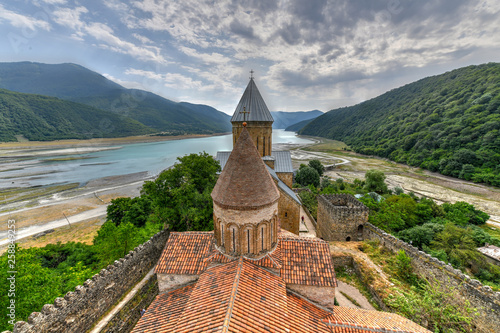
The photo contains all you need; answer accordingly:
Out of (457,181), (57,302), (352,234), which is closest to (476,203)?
(457,181)

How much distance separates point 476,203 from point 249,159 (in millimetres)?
34062

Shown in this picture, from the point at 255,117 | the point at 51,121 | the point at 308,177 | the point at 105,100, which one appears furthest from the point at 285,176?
the point at 105,100

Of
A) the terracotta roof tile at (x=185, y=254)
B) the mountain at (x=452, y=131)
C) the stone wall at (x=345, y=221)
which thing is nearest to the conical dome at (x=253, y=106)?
the stone wall at (x=345, y=221)

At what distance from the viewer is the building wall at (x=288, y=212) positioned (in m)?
15.2

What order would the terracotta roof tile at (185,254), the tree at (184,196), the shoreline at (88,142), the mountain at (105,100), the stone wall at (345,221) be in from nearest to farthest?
the terracotta roof tile at (185,254) < the tree at (184,196) < the stone wall at (345,221) < the shoreline at (88,142) < the mountain at (105,100)

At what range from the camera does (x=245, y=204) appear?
6633mm

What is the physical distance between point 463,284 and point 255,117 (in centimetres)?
1576

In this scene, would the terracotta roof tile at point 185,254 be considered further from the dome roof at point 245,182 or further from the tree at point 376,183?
the tree at point 376,183

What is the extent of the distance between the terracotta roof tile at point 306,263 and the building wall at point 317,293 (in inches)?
11.5

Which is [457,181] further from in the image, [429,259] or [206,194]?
[206,194]

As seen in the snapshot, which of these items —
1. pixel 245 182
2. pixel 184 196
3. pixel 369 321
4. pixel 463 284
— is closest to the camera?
pixel 369 321

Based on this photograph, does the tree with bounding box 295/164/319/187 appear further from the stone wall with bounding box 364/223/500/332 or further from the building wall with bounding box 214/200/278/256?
the building wall with bounding box 214/200/278/256

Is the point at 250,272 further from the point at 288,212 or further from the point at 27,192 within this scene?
the point at 27,192

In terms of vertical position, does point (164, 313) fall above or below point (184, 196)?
below
